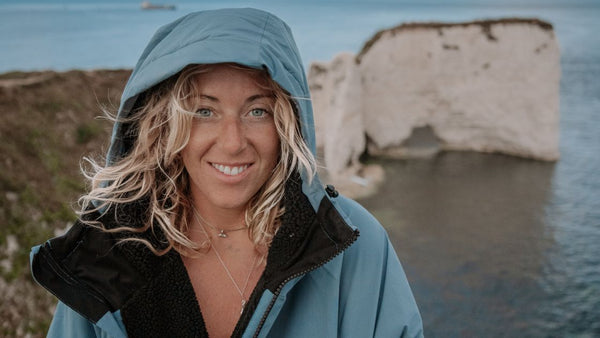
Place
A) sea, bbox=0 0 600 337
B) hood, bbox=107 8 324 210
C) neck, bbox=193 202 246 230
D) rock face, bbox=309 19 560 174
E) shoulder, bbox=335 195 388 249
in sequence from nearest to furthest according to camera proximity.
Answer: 1. hood, bbox=107 8 324 210
2. shoulder, bbox=335 195 388 249
3. neck, bbox=193 202 246 230
4. sea, bbox=0 0 600 337
5. rock face, bbox=309 19 560 174

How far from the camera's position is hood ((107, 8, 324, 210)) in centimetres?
185

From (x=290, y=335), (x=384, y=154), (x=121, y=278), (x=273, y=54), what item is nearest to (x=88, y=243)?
(x=121, y=278)

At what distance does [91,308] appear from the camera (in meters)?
1.96

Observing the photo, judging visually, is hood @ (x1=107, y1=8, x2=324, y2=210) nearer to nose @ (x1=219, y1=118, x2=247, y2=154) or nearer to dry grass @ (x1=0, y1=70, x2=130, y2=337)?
nose @ (x1=219, y1=118, x2=247, y2=154)

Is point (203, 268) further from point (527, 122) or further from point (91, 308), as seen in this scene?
point (527, 122)

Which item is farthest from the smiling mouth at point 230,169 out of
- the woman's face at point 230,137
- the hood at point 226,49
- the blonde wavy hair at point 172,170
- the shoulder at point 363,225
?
the shoulder at point 363,225

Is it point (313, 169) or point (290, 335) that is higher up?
point (313, 169)

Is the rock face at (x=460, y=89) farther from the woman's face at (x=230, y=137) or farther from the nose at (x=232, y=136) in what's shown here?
the nose at (x=232, y=136)

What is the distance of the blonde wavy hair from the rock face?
55.6ft

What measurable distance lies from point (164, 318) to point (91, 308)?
0.31 m

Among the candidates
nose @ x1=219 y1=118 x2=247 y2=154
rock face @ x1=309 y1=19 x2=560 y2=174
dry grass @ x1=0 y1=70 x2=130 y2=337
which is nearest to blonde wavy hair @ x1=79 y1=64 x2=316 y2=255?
nose @ x1=219 y1=118 x2=247 y2=154

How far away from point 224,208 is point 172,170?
0.28m

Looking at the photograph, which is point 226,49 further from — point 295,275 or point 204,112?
point 295,275

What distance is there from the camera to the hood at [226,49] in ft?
6.07
